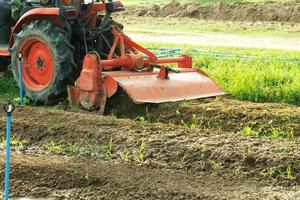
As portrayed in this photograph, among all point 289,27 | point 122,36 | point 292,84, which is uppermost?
point 122,36

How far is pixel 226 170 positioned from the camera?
637 centimetres

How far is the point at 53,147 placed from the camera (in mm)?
7359

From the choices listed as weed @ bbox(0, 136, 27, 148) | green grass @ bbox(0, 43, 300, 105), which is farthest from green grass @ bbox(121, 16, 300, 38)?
weed @ bbox(0, 136, 27, 148)

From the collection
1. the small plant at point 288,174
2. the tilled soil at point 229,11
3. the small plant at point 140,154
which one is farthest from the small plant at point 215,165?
the tilled soil at point 229,11

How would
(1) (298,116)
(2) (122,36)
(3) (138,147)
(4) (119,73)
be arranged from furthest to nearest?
(2) (122,36) → (4) (119,73) → (1) (298,116) → (3) (138,147)

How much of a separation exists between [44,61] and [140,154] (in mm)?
3222

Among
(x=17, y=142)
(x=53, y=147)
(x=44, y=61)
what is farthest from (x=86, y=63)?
(x=53, y=147)

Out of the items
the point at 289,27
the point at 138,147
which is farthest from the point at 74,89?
the point at 289,27

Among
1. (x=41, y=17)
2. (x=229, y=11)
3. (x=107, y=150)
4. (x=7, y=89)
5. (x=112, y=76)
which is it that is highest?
(x=41, y=17)

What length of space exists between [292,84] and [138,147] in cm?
375

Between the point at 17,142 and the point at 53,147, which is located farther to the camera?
the point at 17,142

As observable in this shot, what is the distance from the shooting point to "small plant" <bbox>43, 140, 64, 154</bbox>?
Answer: 23.9 ft

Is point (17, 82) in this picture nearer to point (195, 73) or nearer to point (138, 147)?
point (195, 73)

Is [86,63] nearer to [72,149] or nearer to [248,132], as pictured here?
[72,149]
